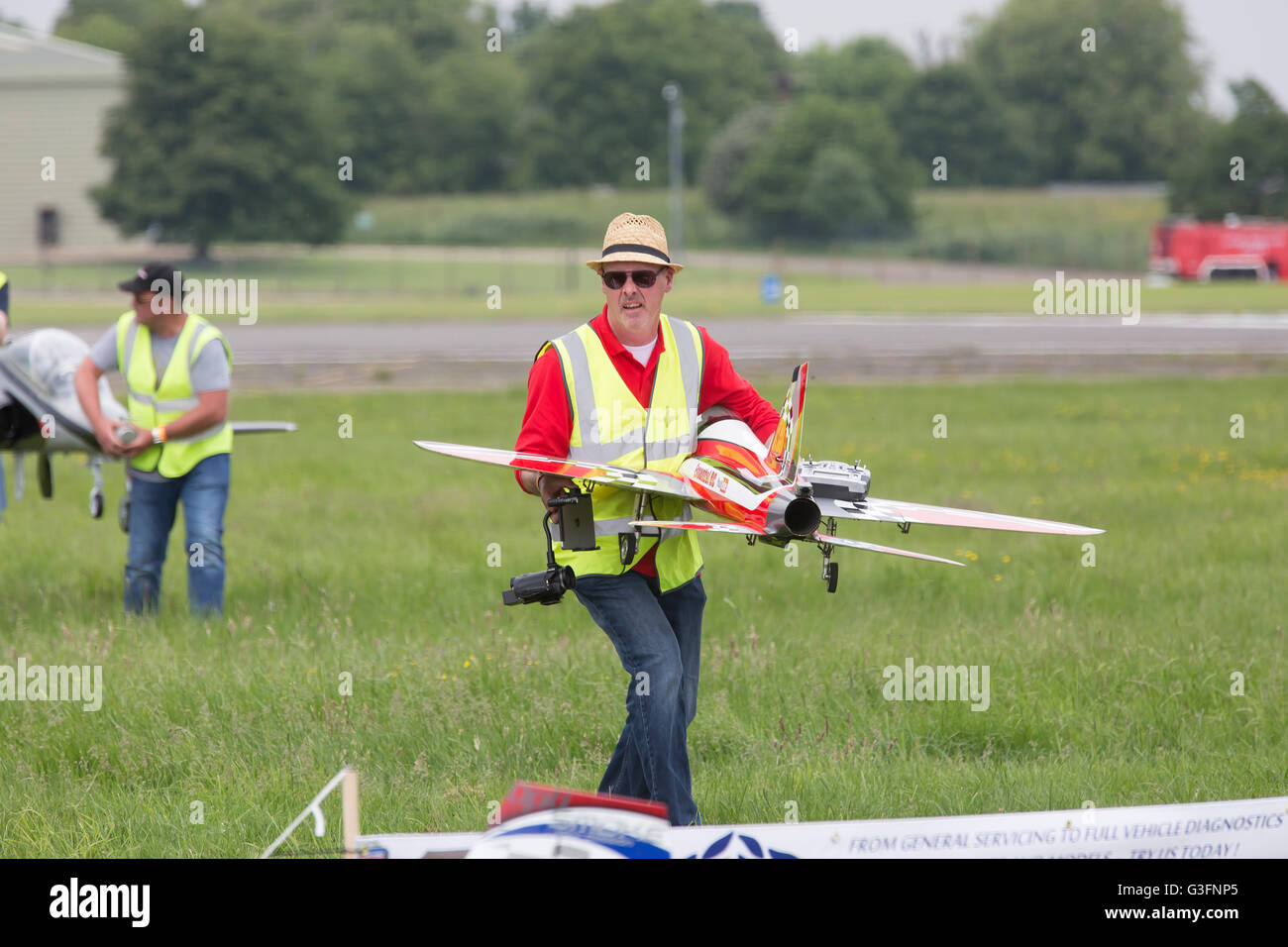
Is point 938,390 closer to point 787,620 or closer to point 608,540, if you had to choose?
point 787,620

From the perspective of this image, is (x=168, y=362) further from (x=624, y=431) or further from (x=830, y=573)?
(x=830, y=573)

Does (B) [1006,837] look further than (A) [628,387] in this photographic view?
No

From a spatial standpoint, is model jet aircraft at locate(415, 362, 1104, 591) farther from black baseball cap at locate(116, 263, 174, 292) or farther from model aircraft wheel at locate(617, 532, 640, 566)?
black baseball cap at locate(116, 263, 174, 292)

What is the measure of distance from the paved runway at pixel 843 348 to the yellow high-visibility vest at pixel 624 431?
18.3 metres

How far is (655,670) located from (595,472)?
701mm

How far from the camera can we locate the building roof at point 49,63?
65.2 metres

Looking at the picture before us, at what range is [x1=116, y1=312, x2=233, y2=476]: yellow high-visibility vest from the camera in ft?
27.7

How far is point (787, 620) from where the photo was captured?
8484 millimetres

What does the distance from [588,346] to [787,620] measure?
3936 mm

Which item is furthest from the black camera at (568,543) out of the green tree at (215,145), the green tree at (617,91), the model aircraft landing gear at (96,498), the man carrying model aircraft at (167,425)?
the green tree at (617,91)

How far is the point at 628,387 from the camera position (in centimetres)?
495

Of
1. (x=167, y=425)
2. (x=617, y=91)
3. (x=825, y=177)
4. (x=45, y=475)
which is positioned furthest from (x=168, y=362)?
(x=617, y=91)
